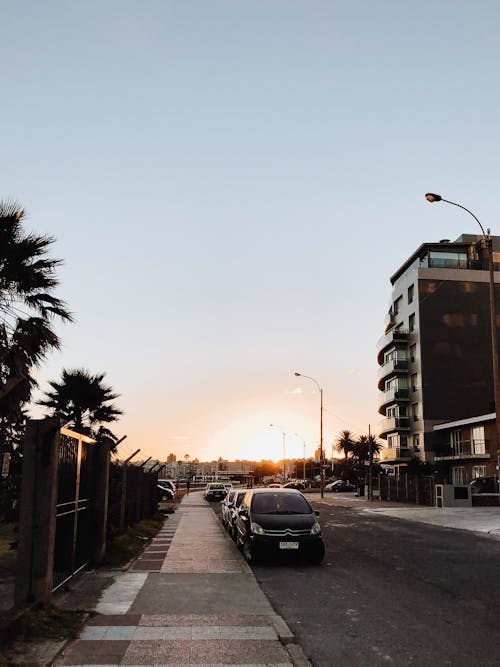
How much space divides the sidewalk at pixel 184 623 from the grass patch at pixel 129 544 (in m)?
0.52

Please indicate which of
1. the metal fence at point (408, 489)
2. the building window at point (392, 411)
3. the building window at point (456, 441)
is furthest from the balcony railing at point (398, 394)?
the metal fence at point (408, 489)

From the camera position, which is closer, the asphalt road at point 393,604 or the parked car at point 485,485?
the asphalt road at point 393,604

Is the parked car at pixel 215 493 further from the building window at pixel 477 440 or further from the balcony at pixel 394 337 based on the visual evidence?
the balcony at pixel 394 337

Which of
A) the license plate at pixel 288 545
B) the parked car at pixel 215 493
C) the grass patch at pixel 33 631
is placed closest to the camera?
the grass patch at pixel 33 631

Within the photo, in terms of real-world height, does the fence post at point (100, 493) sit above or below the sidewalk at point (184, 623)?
above

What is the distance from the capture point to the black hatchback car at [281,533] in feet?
43.8

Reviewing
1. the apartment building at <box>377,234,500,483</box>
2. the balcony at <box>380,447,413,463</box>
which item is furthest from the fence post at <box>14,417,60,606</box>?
the balcony at <box>380,447,413,463</box>

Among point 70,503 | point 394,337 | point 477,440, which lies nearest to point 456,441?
point 477,440

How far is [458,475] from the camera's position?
184 feet

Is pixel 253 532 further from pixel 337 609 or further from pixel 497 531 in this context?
pixel 497 531

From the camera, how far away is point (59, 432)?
846 centimetres

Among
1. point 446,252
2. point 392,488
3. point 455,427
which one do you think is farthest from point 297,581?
point 446,252

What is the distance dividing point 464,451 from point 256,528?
44.6 metres

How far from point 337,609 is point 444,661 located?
265 centimetres
